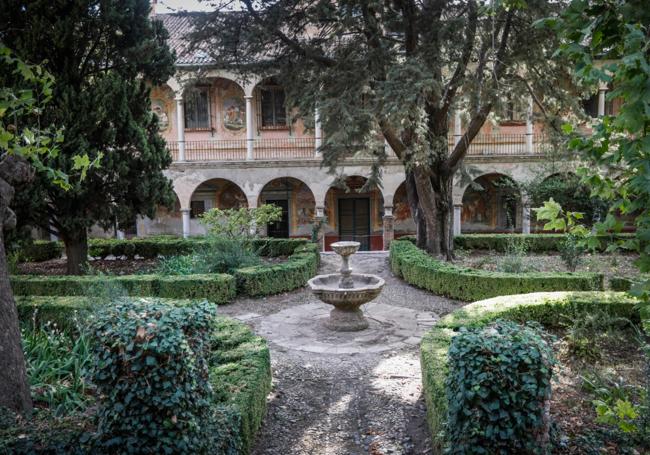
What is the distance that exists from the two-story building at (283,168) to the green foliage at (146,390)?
56.8 ft

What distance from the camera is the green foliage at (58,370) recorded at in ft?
14.8

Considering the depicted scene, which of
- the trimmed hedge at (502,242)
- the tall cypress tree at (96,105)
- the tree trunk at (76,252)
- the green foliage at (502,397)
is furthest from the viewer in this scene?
the trimmed hedge at (502,242)

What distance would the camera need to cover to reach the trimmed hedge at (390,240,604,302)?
9.27 meters

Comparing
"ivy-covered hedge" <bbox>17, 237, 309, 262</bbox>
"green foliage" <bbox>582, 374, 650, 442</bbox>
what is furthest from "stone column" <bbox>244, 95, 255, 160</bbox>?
"green foliage" <bbox>582, 374, 650, 442</bbox>

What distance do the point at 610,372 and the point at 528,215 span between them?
46.0 feet

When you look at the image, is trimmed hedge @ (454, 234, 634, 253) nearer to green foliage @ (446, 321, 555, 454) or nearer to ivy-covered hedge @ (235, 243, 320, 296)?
ivy-covered hedge @ (235, 243, 320, 296)

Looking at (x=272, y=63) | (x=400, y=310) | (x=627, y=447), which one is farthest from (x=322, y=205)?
(x=627, y=447)

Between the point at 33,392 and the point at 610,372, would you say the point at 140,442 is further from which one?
the point at 610,372

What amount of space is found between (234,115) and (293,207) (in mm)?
4721

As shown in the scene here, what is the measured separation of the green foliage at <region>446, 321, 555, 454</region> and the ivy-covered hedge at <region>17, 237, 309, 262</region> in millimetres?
12041

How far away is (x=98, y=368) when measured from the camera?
3201 millimetres

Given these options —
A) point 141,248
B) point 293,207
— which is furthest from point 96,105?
point 293,207

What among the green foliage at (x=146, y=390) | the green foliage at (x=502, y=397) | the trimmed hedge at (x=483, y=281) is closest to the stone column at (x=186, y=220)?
the trimmed hedge at (x=483, y=281)

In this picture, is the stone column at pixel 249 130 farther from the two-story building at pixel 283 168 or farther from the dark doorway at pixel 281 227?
the dark doorway at pixel 281 227
